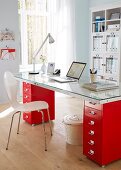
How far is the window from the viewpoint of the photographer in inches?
207

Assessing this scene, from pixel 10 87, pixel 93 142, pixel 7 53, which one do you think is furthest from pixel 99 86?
pixel 7 53

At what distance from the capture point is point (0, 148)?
285 centimetres

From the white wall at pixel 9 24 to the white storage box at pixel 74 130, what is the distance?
2.26 metres

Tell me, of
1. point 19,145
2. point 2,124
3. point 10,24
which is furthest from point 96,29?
point 19,145

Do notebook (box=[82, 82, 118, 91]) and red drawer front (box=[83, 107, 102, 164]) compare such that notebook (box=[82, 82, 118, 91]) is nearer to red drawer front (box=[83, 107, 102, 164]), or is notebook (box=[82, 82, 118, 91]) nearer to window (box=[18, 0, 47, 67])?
red drawer front (box=[83, 107, 102, 164])

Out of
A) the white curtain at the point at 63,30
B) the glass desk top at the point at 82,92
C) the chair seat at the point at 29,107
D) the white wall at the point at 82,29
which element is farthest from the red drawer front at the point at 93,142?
the white wall at the point at 82,29

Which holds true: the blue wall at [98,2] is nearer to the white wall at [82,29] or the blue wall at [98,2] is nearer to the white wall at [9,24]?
the white wall at [82,29]

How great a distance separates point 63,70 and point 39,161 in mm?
3113

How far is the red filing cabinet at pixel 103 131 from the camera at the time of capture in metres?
2.32

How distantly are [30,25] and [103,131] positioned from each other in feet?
12.0

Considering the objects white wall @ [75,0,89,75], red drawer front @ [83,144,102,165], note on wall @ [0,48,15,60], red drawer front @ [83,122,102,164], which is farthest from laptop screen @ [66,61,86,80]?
white wall @ [75,0,89,75]

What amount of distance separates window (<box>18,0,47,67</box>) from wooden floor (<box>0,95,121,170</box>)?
222 cm

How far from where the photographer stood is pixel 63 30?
5469 millimetres

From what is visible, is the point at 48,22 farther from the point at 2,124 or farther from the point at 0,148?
the point at 0,148
